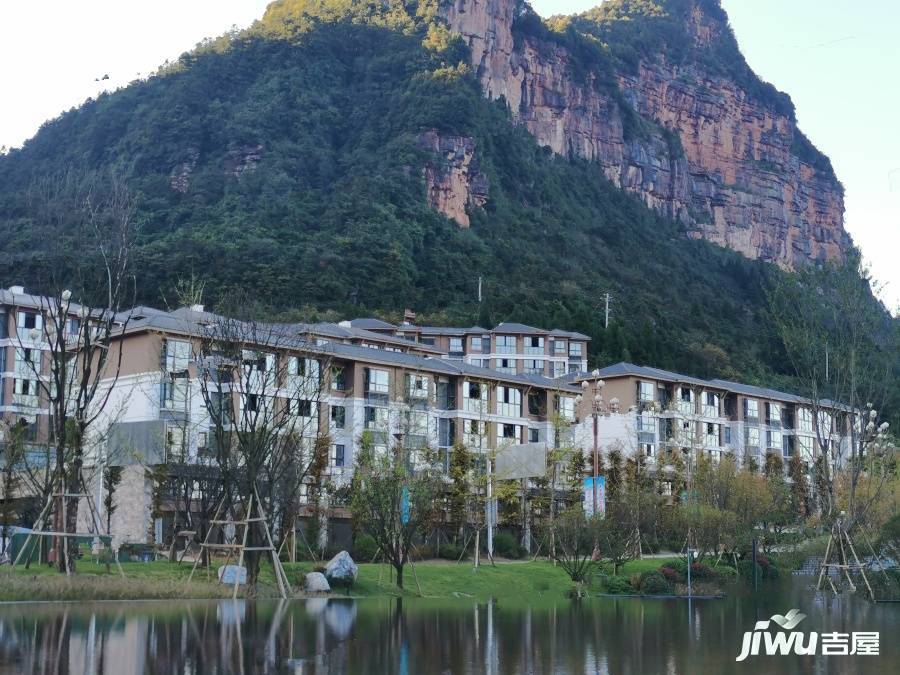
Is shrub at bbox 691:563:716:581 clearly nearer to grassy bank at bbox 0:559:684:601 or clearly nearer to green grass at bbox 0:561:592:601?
grassy bank at bbox 0:559:684:601

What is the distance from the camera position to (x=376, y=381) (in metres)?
60.3

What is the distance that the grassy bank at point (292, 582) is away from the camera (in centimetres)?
2550

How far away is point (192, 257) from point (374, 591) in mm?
69872

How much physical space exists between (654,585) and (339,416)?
2265 cm

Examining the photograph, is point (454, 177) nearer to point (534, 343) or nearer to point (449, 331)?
point (449, 331)

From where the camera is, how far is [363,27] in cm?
15712

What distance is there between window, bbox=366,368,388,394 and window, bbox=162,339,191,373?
10.3 meters

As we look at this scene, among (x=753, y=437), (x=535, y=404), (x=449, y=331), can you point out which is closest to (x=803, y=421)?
(x=753, y=437)

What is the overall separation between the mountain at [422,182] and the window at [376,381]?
96.1ft

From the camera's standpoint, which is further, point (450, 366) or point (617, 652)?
point (450, 366)

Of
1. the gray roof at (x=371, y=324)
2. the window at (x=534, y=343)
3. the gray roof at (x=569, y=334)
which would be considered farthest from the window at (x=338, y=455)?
the gray roof at (x=569, y=334)

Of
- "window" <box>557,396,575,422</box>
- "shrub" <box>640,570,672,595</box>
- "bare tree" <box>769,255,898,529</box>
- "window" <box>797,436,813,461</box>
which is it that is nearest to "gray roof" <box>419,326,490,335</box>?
"window" <box>797,436,813,461</box>

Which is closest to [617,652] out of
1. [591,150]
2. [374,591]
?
[374,591]

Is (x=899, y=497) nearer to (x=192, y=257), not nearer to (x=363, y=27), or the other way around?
(x=192, y=257)
